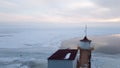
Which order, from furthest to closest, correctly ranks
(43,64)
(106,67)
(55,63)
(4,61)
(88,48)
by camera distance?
(4,61) < (43,64) < (106,67) < (88,48) < (55,63)

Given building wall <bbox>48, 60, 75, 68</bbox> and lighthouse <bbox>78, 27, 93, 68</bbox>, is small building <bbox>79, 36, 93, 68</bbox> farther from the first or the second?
building wall <bbox>48, 60, 75, 68</bbox>

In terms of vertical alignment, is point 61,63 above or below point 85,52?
below

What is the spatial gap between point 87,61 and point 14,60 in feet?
32.9

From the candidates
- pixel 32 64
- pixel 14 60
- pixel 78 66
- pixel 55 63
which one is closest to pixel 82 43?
pixel 78 66

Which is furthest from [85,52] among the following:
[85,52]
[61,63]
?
[61,63]

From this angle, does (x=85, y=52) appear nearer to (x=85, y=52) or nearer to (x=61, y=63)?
(x=85, y=52)

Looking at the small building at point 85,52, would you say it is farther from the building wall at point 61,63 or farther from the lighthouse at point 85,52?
the building wall at point 61,63

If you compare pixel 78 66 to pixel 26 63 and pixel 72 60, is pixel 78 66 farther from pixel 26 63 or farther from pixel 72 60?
pixel 26 63

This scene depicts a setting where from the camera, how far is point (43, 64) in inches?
717

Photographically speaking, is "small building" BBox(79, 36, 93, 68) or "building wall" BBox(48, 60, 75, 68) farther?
"small building" BBox(79, 36, 93, 68)

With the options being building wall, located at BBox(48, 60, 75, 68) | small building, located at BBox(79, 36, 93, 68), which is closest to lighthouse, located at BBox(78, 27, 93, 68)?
small building, located at BBox(79, 36, 93, 68)

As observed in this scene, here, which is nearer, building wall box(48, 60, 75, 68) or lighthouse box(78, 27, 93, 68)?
building wall box(48, 60, 75, 68)

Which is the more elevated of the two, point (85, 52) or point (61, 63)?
point (85, 52)

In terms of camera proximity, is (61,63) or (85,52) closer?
(61,63)
